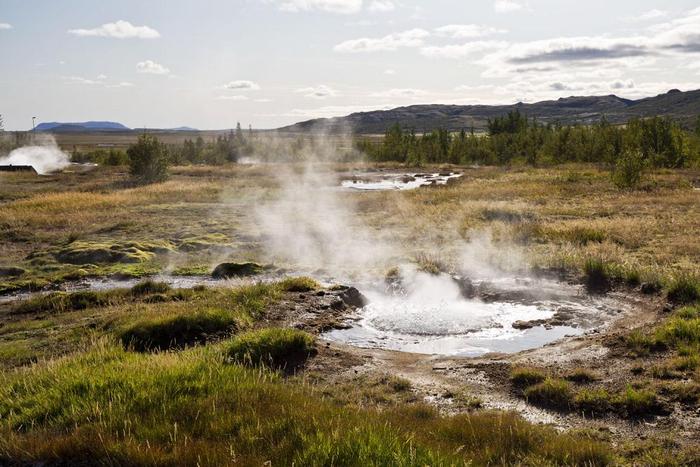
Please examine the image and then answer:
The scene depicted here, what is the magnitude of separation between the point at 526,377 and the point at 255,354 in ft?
15.7

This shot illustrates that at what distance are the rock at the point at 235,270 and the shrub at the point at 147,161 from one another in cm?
3609

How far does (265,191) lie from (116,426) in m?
42.1

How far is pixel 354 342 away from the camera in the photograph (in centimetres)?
1350

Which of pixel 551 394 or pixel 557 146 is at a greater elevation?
pixel 557 146

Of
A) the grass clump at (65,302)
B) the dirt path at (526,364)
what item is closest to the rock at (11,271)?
the grass clump at (65,302)

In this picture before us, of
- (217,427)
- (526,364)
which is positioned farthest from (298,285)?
(217,427)

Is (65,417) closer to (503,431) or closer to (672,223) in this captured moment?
(503,431)

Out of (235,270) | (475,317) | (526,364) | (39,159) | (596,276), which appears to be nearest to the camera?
(526,364)

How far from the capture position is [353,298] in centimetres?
1728

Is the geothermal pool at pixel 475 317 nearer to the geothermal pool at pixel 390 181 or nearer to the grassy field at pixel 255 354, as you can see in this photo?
the grassy field at pixel 255 354

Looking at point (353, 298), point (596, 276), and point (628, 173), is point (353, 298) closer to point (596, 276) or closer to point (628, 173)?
point (596, 276)

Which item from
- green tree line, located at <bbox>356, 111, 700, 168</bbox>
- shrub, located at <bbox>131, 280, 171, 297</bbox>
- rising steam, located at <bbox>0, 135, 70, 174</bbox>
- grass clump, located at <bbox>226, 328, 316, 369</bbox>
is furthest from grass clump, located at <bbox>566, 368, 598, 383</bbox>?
rising steam, located at <bbox>0, 135, 70, 174</bbox>

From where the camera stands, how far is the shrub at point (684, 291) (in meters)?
14.9

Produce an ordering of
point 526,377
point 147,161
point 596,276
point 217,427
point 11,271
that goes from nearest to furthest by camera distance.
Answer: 1. point 217,427
2. point 526,377
3. point 596,276
4. point 11,271
5. point 147,161
